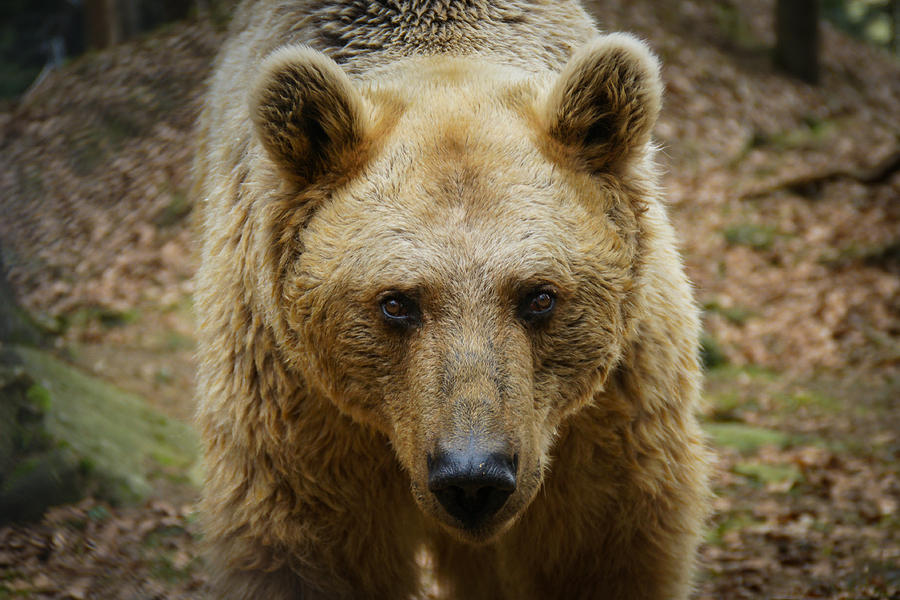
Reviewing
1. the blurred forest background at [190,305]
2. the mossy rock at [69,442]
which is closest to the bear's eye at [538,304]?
the blurred forest background at [190,305]

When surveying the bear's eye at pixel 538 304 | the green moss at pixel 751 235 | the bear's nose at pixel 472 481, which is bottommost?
the green moss at pixel 751 235

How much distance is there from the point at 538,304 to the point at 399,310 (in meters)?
0.50

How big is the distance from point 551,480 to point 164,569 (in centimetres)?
271

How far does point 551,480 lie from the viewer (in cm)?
389

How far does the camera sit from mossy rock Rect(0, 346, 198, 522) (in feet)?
16.3

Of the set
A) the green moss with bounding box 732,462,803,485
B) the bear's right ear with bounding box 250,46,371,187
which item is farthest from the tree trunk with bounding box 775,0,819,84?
the bear's right ear with bounding box 250,46,371,187

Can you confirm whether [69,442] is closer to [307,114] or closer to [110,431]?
[110,431]

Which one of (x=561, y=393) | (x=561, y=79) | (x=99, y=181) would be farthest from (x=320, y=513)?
(x=99, y=181)

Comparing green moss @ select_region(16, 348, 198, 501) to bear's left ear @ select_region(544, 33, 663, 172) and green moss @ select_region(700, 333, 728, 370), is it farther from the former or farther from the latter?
green moss @ select_region(700, 333, 728, 370)

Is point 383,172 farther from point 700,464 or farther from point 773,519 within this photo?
point 773,519

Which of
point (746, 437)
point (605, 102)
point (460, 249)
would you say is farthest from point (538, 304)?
point (746, 437)

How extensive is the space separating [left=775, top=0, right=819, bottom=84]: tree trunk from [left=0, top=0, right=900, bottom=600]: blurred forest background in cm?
6

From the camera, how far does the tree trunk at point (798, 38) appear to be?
1781cm

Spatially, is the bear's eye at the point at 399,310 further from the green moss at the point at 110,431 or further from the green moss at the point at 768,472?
the green moss at the point at 768,472
